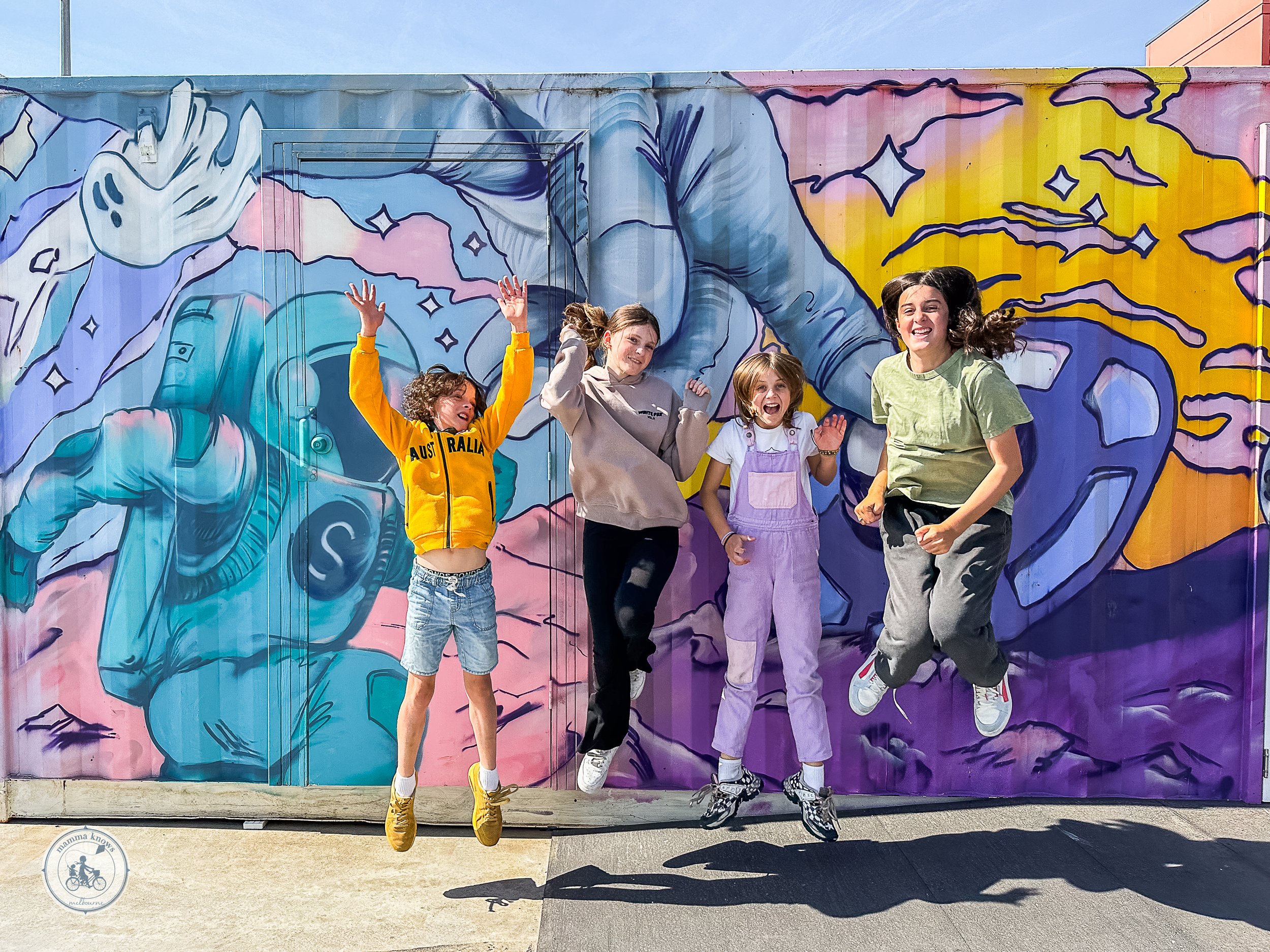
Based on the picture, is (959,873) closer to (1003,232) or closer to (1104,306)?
(1104,306)

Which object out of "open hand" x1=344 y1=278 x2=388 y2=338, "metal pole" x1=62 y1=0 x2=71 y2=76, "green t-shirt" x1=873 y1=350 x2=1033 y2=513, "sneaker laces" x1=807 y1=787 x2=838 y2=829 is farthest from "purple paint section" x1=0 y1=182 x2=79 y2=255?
"metal pole" x1=62 y1=0 x2=71 y2=76

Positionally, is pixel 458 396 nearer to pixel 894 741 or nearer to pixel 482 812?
pixel 482 812

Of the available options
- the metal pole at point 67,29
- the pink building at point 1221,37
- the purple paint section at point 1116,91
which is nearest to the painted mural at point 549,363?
the purple paint section at point 1116,91

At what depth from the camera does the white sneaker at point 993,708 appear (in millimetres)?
3277

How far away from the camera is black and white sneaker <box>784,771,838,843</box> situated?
320cm

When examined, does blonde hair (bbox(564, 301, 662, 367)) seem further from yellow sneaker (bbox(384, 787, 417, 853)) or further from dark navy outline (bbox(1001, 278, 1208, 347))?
yellow sneaker (bbox(384, 787, 417, 853))

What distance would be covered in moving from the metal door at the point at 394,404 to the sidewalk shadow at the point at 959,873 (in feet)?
2.53

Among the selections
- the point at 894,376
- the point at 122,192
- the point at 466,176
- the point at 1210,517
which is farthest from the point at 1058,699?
the point at 122,192

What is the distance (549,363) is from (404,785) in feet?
6.24

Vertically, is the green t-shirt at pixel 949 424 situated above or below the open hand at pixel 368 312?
below

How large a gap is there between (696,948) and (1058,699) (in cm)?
205

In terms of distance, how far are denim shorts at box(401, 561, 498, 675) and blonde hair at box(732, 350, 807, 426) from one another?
4.22 feet

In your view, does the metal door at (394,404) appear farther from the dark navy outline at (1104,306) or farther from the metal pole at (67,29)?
the metal pole at (67,29)

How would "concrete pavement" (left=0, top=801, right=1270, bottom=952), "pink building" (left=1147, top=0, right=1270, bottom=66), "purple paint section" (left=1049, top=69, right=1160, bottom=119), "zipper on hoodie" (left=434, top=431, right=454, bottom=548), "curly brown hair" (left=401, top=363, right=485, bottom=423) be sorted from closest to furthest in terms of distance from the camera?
"concrete pavement" (left=0, top=801, right=1270, bottom=952) → "zipper on hoodie" (left=434, top=431, right=454, bottom=548) → "curly brown hair" (left=401, top=363, right=485, bottom=423) → "purple paint section" (left=1049, top=69, right=1160, bottom=119) → "pink building" (left=1147, top=0, right=1270, bottom=66)
